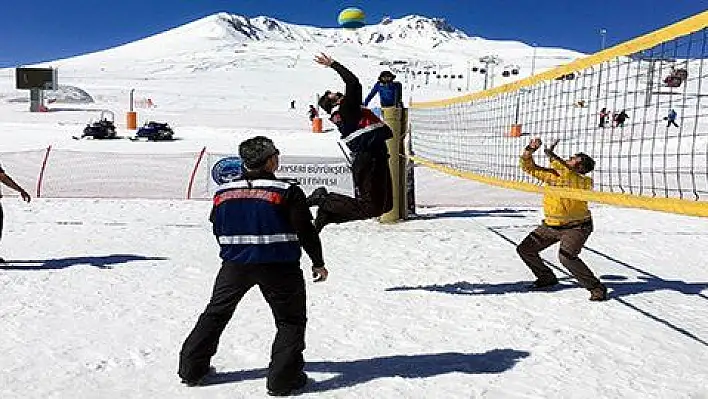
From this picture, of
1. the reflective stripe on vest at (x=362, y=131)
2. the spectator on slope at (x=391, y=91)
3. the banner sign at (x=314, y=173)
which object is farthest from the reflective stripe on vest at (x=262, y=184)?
the banner sign at (x=314, y=173)

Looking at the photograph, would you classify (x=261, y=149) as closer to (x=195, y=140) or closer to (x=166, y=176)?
(x=166, y=176)

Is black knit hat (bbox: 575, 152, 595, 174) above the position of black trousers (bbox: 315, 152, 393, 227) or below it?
above

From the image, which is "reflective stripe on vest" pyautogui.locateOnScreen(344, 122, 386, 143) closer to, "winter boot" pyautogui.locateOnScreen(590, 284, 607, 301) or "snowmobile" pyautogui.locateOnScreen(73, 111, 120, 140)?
"winter boot" pyautogui.locateOnScreen(590, 284, 607, 301)

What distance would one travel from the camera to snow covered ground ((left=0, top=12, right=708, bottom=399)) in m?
4.00

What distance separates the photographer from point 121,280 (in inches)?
248

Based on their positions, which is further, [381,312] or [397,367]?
[381,312]

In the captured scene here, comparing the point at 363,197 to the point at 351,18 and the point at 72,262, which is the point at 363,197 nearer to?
the point at 72,262

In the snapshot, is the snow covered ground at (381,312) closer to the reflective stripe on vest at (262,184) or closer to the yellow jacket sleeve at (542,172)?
the yellow jacket sleeve at (542,172)

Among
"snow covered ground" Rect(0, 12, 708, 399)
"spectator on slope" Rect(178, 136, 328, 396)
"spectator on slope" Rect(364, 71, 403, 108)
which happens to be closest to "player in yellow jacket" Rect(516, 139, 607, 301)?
"snow covered ground" Rect(0, 12, 708, 399)

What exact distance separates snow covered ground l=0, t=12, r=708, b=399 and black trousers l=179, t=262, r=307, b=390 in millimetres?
165

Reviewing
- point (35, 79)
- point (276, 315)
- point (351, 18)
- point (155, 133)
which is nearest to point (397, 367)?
point (276, 315)

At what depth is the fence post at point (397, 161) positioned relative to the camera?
Result: 9.88 metres

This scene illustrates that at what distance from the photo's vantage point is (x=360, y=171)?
6102 mm

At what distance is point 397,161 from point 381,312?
192 inches
